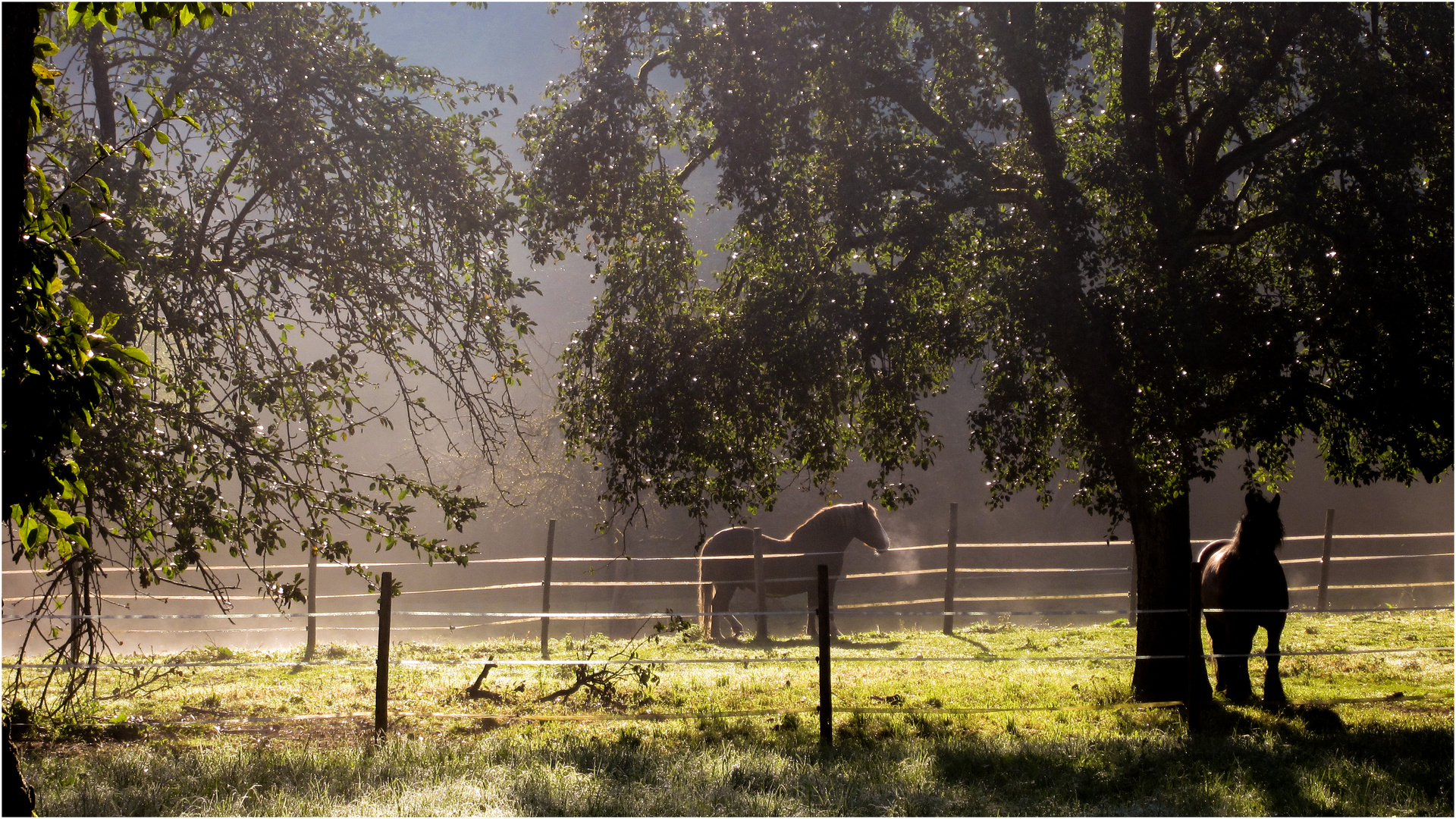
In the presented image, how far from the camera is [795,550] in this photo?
15383mm

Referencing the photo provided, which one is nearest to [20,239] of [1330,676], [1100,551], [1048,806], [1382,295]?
[1048,806]

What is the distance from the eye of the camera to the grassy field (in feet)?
16.7

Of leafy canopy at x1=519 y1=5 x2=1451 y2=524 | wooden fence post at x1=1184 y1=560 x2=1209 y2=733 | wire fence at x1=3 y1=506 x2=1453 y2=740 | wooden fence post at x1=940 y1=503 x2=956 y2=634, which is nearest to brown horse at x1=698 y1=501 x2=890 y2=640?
wire fence at x1=3 y1=506 x2=1453 y2=740

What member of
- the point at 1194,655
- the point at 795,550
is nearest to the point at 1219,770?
the point at 1194,655

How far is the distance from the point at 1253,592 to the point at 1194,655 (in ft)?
4.56

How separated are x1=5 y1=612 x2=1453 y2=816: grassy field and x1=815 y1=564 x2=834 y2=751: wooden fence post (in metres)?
0.14

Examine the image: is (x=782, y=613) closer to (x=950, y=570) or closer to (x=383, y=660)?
(x=383, y=660)

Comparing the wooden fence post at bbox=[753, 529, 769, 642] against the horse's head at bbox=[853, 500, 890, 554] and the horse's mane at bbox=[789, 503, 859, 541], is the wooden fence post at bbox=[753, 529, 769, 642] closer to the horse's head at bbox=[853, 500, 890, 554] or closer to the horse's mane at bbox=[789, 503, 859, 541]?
the horse's mane at bbox=[789, 503, 859, 541]

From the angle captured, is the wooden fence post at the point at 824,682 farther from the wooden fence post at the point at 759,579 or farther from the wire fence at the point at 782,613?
the wooden fence post at the point at 759,579

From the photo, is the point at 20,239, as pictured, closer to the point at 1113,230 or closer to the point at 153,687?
the point at 1113,230

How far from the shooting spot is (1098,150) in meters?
6.89

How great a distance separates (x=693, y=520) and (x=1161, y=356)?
2384cm

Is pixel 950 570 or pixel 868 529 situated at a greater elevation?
pixel 868 529

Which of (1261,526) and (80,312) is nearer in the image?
(80,312)
